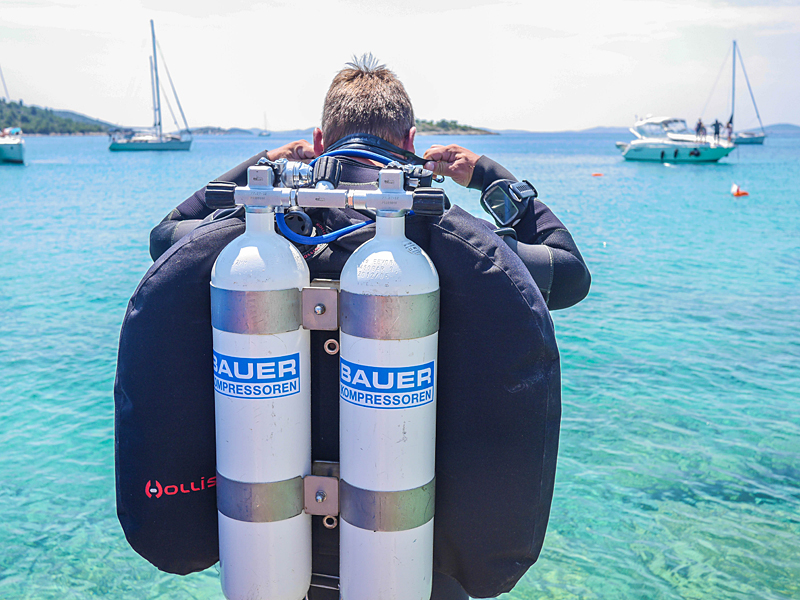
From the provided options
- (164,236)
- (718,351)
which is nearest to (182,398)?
(164,236)

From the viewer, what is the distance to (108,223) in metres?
20.2

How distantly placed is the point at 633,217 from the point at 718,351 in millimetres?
14211

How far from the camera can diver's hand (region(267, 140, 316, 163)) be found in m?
2.29

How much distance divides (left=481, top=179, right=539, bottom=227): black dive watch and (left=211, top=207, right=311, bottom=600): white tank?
790 millimetres

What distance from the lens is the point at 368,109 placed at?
1.90 meters

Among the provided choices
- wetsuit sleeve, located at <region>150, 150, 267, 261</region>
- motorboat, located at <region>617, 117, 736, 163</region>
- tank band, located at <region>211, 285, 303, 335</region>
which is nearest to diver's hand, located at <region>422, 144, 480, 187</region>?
wetsuit sleeve, located at <region>150, 150, 267, 261</region>

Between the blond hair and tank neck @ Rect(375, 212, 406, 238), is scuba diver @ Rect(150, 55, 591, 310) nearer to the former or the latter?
the blond hair

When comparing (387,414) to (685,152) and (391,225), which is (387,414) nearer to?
(391,225)

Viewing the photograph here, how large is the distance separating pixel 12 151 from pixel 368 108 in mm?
55086

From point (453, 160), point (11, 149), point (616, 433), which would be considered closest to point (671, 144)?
point (11, 149)

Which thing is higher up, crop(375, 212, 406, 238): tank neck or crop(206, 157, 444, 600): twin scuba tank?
crop(375, 212, 406, 238): tank neck

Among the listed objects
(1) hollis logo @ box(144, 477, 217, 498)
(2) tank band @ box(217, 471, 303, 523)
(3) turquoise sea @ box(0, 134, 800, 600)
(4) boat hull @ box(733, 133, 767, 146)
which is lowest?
(3) turquoise sea @ box(0, 134, 800, 600)

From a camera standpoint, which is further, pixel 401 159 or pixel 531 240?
pixel 531 240

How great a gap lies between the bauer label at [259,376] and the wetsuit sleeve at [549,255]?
2.21 ft
